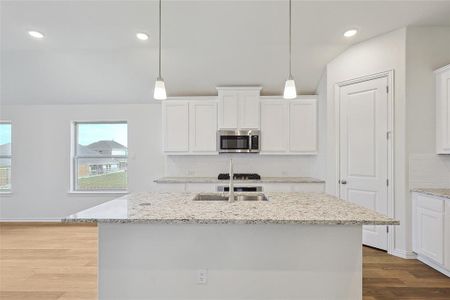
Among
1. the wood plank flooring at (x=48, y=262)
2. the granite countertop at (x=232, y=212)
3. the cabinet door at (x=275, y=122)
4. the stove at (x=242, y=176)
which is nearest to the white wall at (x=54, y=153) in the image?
the wood plank flooring at (x=48, y=262)

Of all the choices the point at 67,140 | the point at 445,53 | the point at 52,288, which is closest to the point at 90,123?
the point at 67,140

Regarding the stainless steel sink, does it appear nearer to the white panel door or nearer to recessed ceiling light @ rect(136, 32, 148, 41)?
the white panel door

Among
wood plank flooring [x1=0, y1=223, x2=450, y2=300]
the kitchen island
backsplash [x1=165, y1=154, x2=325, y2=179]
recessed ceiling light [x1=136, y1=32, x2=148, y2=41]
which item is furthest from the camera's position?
backsplash [x1=165, y1=154, x2=325, y2=179]

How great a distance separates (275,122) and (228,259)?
2980 mm

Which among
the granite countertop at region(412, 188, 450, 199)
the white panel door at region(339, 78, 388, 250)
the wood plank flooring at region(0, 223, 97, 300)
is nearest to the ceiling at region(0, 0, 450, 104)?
the white panel door at region(339, 78, 388, 250)

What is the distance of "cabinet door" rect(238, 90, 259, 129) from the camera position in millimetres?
4480

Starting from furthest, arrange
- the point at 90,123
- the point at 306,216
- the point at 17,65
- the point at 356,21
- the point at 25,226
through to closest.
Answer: the point at 90,123, the point at 25,226, the point at 17,65, the point at 356,21, the point at 306,216

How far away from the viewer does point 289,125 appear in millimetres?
4516

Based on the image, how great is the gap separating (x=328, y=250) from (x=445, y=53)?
3.10 meters

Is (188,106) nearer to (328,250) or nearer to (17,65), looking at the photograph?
(17,65)

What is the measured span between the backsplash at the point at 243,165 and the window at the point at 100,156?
106 cm

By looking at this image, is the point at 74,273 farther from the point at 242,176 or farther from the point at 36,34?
the point at 36,34

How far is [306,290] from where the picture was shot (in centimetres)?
195

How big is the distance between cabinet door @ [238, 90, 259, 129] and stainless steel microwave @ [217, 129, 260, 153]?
116mm
